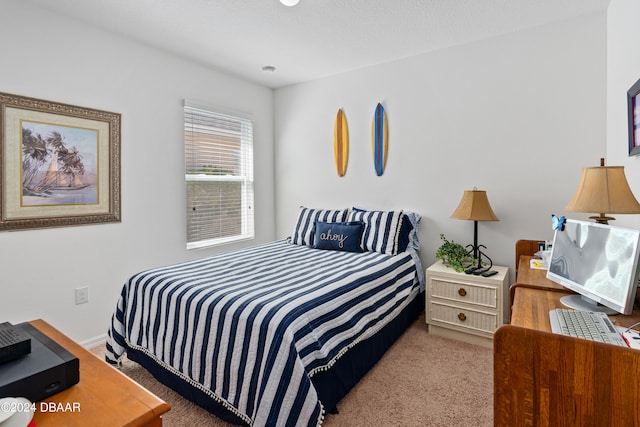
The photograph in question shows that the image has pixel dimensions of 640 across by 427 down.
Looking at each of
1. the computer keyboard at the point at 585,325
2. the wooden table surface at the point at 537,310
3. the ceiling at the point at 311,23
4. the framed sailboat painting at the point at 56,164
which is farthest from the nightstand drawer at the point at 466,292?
the framed sailboat painting at the point at 56,164

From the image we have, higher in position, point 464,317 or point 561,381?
point 561,381

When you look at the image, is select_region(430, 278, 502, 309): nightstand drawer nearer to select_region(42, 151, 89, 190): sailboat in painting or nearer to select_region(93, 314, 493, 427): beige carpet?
select_region(93, 314, 493, 427): beige carpet

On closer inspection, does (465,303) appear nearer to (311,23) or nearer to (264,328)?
(264,328)

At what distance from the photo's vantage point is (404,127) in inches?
132

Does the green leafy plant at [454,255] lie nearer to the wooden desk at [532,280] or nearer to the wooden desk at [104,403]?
the wooden desk at [532,280]

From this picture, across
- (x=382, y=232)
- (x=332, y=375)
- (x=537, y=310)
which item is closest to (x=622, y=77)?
(x=537, y=310)

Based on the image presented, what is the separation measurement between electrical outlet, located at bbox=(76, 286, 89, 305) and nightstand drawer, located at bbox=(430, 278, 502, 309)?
2.75m

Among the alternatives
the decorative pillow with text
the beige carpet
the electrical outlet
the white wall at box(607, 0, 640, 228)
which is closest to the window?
the electrical outlet

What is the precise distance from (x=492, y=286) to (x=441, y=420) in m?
1.11

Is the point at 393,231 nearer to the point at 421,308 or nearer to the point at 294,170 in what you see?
the point at 421,308

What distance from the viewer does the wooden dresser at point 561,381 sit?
0.94m

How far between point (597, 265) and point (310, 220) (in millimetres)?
2509

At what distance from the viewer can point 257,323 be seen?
1610 mm

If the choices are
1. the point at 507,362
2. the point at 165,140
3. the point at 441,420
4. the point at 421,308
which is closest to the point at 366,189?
the point at 421,308
